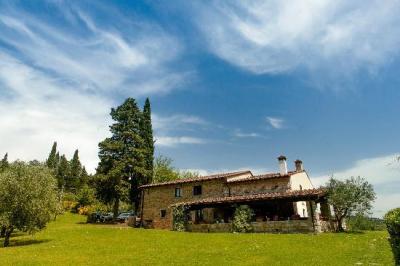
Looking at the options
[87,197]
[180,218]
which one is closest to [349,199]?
[180,218]

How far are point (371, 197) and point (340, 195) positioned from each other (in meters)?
3.38

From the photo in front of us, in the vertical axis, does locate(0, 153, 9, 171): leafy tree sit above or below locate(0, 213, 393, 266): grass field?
above

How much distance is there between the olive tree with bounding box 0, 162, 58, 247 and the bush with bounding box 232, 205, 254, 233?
1710 centimetres

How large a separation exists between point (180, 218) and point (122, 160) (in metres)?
15.7

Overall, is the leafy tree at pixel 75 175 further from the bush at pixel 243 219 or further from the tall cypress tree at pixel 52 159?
the bush at pixel 243 219

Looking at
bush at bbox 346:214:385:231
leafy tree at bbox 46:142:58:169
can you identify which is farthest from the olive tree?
leafy tree at bbox 46:142:58:169

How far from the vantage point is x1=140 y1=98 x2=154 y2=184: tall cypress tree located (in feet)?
176

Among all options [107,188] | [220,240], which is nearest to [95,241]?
[220,240]

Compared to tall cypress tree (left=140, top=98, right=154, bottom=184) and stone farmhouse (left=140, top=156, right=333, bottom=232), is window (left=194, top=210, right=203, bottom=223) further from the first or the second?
tall cypress tree (left=140, top=98, right=154, bottom=184)

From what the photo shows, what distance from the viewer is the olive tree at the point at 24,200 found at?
28.5m

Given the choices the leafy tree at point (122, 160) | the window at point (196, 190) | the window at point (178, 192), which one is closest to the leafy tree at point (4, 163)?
the leafy tree at point (122, 160)

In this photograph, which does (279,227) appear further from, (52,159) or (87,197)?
(52,159)

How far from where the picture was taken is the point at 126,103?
5519 centimetres

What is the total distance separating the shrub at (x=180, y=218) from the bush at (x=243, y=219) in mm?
6520
